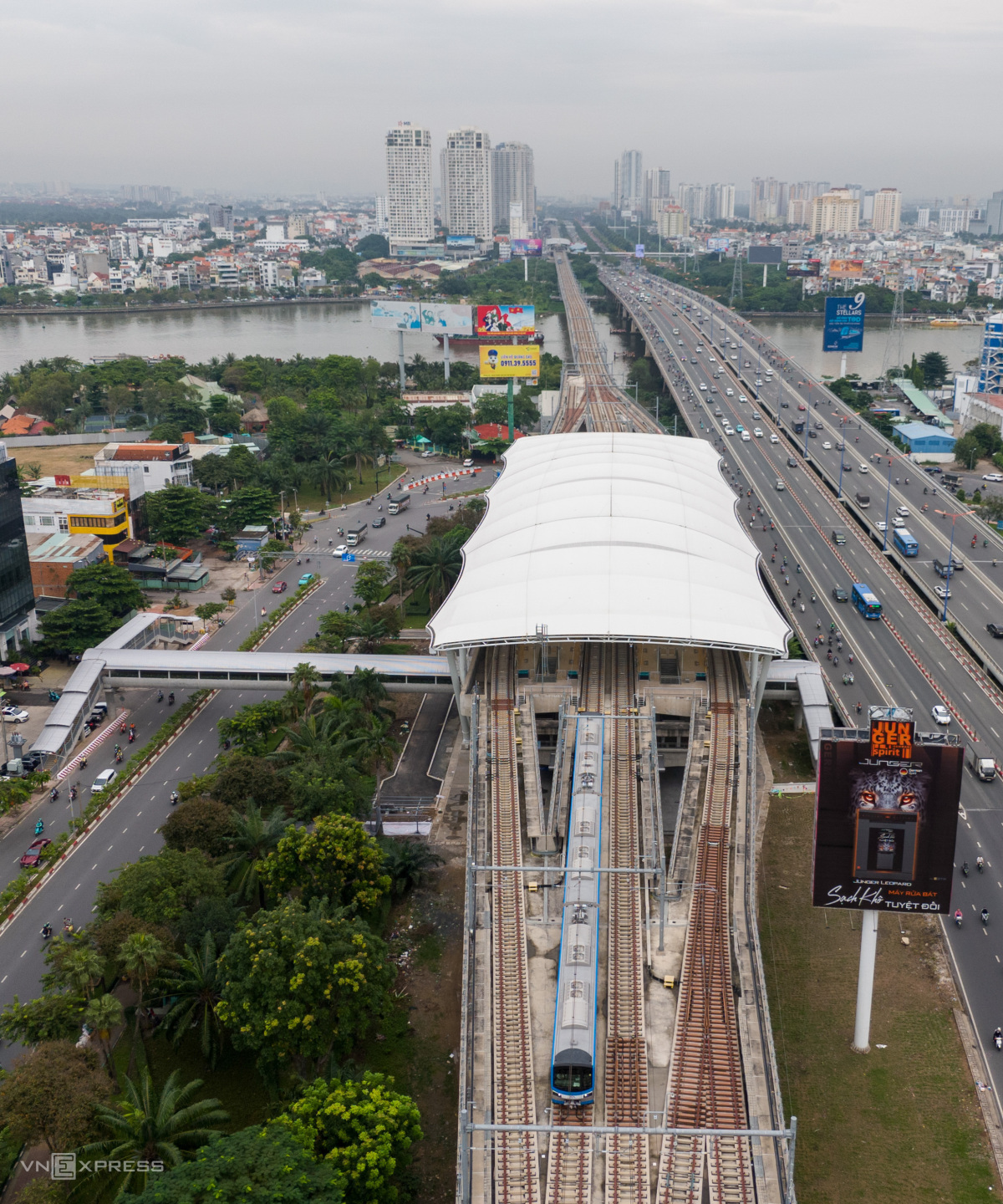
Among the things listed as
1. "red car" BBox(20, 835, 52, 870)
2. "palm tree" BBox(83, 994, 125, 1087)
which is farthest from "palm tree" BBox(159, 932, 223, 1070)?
"red car" BBox(20, 835, 52, 870)

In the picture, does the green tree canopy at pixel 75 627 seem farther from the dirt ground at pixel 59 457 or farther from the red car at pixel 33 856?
the dirt ground at pixel 59 457

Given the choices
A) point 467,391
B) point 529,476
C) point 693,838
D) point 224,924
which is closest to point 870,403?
point 467,391

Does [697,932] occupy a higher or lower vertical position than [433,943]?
higher

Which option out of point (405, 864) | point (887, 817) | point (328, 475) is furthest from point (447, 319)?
point (887, 817)

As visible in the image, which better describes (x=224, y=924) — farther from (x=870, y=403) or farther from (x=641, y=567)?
(x=870, y=403)

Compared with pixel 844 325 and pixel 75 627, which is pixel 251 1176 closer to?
pixel 75 627

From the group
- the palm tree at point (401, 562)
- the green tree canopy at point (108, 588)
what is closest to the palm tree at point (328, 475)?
the palm tree at point (401, 562)

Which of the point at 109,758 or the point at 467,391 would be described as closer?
the point at 109,758
